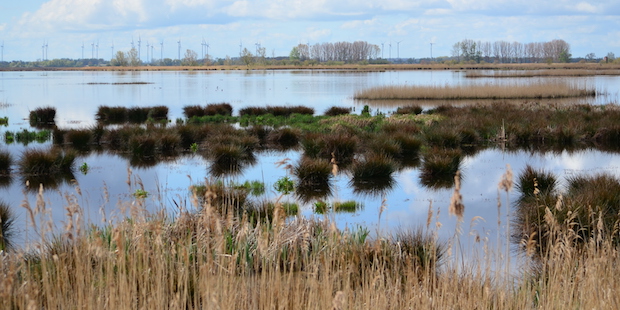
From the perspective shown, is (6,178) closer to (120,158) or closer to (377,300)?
(120,158)

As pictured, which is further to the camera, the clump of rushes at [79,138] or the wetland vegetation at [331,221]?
the clump of rushes at [79,138]

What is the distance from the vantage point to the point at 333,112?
29000 millimetres

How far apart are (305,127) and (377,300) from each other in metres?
18.1

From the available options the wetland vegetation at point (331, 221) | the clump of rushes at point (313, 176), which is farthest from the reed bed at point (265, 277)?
the clump of rushes at point (313, 176)

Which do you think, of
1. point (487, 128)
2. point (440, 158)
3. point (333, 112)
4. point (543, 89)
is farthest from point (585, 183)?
point (543, 89)

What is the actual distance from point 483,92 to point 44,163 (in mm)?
29046

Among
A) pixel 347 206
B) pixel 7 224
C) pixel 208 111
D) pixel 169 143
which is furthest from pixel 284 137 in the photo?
pixel 7 224

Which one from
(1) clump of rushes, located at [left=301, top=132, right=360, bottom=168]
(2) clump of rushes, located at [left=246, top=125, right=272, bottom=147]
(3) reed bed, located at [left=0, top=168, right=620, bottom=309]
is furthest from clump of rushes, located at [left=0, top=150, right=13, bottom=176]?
(3) reed bed, located at [left=0, top=168, right=620, bottom=309]

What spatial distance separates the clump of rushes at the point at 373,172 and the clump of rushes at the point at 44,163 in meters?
7.22

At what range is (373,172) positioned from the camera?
14.4 m

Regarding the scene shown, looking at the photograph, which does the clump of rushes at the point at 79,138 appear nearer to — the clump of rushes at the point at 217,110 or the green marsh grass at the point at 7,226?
the clump of rushes at the point at 217,110

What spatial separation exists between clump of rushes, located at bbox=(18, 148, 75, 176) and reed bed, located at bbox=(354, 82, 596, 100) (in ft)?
88.3

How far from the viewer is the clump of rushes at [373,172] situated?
13836mm

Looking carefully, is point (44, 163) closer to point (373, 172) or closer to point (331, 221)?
point (373, 172)
